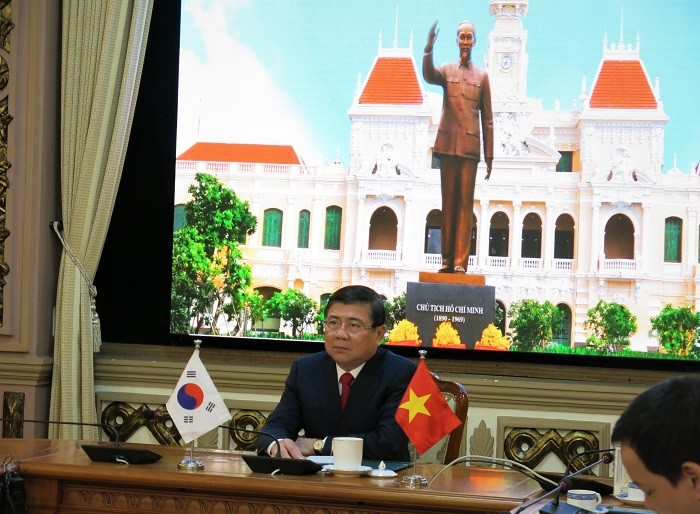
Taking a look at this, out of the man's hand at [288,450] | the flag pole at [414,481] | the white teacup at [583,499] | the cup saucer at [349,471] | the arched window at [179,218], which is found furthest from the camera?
the arched window at [179,218]

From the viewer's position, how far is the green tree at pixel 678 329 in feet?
15.2

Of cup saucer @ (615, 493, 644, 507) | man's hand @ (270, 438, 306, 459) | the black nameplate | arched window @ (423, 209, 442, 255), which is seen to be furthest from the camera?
arched window @ (423, 209, 442, 255)

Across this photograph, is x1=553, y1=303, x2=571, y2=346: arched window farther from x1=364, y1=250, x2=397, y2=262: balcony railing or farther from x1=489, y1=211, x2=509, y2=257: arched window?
x1=364, y1=250, x2=397, y2=262: balcony railing

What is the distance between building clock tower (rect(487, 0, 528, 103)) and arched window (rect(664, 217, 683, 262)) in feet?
3.01

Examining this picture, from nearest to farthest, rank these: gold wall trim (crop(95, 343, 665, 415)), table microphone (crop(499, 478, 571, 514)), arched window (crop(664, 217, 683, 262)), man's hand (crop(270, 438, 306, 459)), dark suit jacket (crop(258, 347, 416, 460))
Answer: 1. table microphone (crop(499, 478, 571, 514))
2. man's hand (crop(270, 438, 306, 459))
3. dark suit jacket (crop(258, 347, 416, 460))
4. gold wall trim (crop(95, 343, 665, 415))
5. arched window (crop(664, 217, 683, 262))

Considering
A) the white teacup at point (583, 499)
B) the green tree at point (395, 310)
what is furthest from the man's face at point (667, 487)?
the green tree at point (395, 310)

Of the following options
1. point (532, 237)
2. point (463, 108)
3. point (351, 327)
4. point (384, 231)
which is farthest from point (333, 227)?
point (351, 327)

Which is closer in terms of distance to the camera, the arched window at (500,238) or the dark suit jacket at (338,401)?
the dark suit jacket at (338,401)

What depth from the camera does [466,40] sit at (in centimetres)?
485

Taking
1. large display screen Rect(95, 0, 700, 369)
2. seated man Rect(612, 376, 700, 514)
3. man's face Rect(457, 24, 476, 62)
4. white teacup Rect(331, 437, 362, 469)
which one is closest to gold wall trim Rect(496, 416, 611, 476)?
large display screen Rect(95, 0, 700, 369)

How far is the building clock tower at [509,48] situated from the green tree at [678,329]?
1239mm

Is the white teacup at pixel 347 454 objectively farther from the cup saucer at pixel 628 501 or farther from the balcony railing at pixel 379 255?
the balcony railing at pixel 379 255

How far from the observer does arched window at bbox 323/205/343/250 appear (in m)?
5.03

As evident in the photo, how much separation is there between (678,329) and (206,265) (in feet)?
7.62
